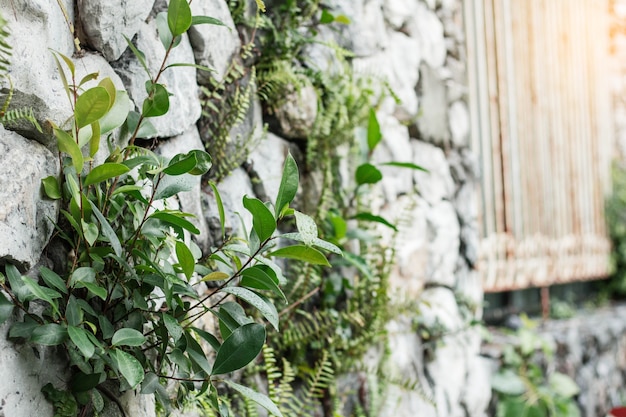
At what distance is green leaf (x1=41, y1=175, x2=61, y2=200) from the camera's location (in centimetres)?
104

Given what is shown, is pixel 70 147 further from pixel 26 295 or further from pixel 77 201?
pixel 26 295

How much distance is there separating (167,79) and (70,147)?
0.35 m

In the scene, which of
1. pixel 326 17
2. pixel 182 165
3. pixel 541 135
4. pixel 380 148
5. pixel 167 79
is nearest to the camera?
pixel 182 165

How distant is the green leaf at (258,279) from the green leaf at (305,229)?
10cm

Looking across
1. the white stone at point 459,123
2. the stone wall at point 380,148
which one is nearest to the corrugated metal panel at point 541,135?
the white stone at point 459,123

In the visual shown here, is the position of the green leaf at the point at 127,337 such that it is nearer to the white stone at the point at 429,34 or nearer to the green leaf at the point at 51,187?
the green leaf at the point at 51,187

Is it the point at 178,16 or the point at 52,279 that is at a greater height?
the point at 178,16

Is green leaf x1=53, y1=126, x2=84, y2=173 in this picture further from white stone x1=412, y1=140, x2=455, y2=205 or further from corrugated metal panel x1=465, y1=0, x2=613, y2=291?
corrugated metal panel x1=465, y1=0, x2=613, y2=291

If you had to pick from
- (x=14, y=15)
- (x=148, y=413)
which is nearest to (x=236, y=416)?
(x=148, y=413)

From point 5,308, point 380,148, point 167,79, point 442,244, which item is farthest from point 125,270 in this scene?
point 442,244

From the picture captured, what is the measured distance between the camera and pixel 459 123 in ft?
8.74

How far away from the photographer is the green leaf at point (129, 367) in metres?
0.99

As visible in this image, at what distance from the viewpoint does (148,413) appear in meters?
1.19

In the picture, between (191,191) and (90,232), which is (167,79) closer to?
(191,191)
